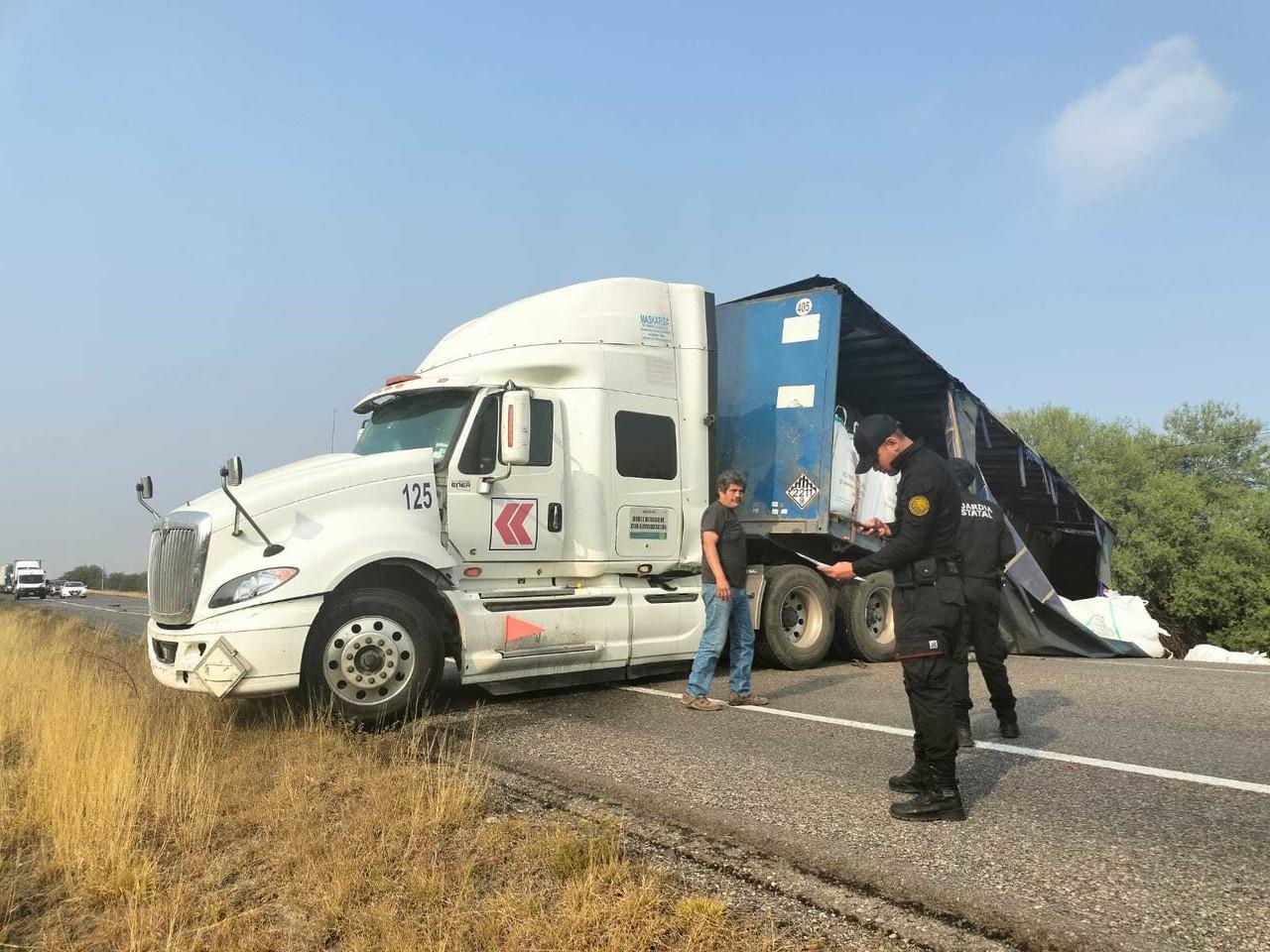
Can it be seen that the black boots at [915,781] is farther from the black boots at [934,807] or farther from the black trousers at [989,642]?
the black trousers at [989,642]

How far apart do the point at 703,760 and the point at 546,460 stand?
289cm

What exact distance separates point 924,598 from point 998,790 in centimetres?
106

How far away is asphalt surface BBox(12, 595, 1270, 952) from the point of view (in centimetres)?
278

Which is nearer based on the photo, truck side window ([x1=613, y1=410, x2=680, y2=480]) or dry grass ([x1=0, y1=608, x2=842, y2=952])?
dry grass ([x1=0, y1=608, x2=842, y2=952])

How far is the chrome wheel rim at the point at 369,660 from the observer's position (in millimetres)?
5453

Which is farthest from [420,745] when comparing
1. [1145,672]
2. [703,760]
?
[1145,672]

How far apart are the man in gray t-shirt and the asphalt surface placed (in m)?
0.22

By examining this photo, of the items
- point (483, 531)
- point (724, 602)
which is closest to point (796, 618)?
point (724, 602)

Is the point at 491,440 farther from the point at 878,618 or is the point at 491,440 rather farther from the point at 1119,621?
the point at 1119,621

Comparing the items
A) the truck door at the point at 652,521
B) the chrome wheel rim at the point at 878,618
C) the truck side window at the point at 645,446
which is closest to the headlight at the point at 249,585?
the truck door at the point at 652,521

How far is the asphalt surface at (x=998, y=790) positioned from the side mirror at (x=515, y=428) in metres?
1.84

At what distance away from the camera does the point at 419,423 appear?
6656 mm

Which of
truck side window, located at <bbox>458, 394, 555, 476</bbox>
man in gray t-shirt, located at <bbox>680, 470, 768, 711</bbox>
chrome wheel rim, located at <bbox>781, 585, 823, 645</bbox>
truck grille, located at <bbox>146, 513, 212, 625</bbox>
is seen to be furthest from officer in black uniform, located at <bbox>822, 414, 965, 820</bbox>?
chrome wheel rim, located at <bbox>781, 585, 823, 645</bbox>

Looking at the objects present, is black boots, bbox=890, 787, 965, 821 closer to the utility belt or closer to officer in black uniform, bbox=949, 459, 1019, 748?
the utility belt
